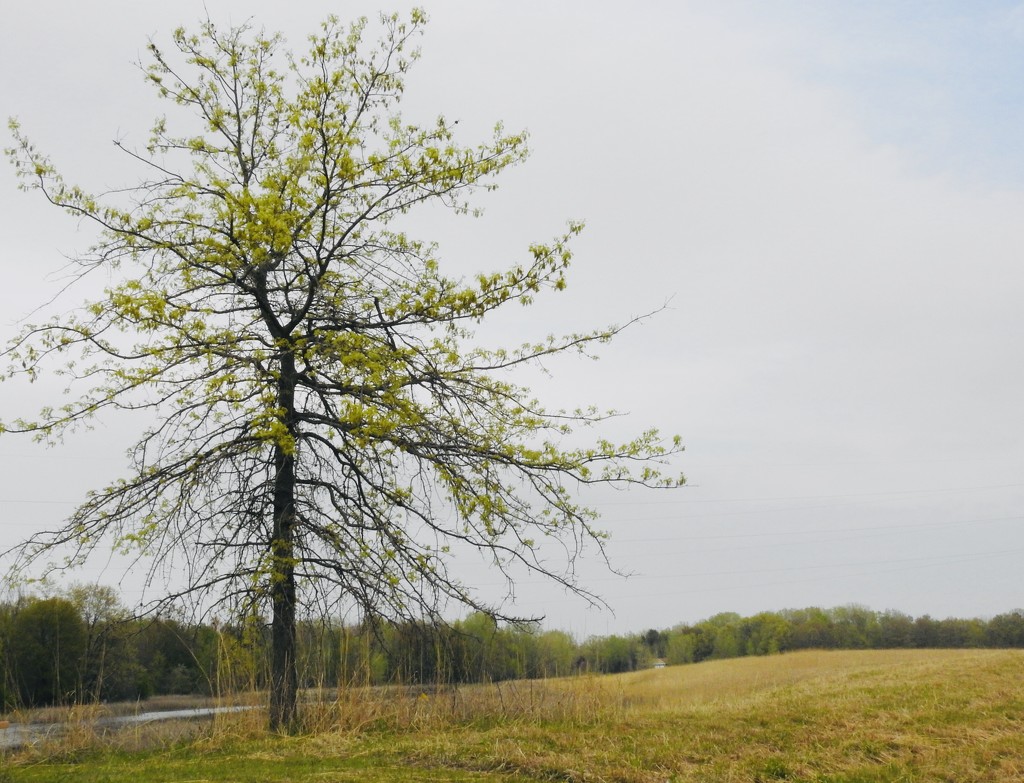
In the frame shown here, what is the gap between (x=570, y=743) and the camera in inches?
313

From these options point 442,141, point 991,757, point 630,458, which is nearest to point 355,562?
point 630,458

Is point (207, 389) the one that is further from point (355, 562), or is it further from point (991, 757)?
point (991, 757)

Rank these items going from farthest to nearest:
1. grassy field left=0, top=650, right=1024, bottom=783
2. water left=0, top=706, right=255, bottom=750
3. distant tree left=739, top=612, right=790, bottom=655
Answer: distant tree left=739, top=612, right=790, bottom=655 < water left=0, top=706, right=255, bottom=750 < grassy field left=0, top=650, right=1024, bottom=783

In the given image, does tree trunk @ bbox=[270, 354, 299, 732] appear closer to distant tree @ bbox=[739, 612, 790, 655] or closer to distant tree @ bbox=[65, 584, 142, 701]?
distant tree @ bbox=[65, 584, 142, 701]

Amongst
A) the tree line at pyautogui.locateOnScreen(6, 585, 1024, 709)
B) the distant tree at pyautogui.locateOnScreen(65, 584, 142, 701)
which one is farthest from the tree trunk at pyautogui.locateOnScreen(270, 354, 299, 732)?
the distant tree at pyautogui.locateOnScreen(65, 584, 142, 701)

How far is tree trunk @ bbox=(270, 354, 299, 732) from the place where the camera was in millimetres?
9516

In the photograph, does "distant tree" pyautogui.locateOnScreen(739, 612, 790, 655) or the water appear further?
"distant tree" pyautogui.locateOnScreen(739, 612, 790, 655)

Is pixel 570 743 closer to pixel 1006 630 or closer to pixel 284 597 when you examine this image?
pixel 284 597

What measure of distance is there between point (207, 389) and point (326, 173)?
113 inches

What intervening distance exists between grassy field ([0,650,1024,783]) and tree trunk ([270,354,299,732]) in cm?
28

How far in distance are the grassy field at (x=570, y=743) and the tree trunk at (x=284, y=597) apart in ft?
0.90

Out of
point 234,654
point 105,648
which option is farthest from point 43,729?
point 234,654

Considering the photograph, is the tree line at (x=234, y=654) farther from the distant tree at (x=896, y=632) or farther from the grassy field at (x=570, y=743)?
the distant tree at (x=896, y=632)

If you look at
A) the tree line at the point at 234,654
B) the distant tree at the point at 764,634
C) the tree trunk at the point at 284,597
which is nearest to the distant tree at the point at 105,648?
the tree line at the point at 234,654
